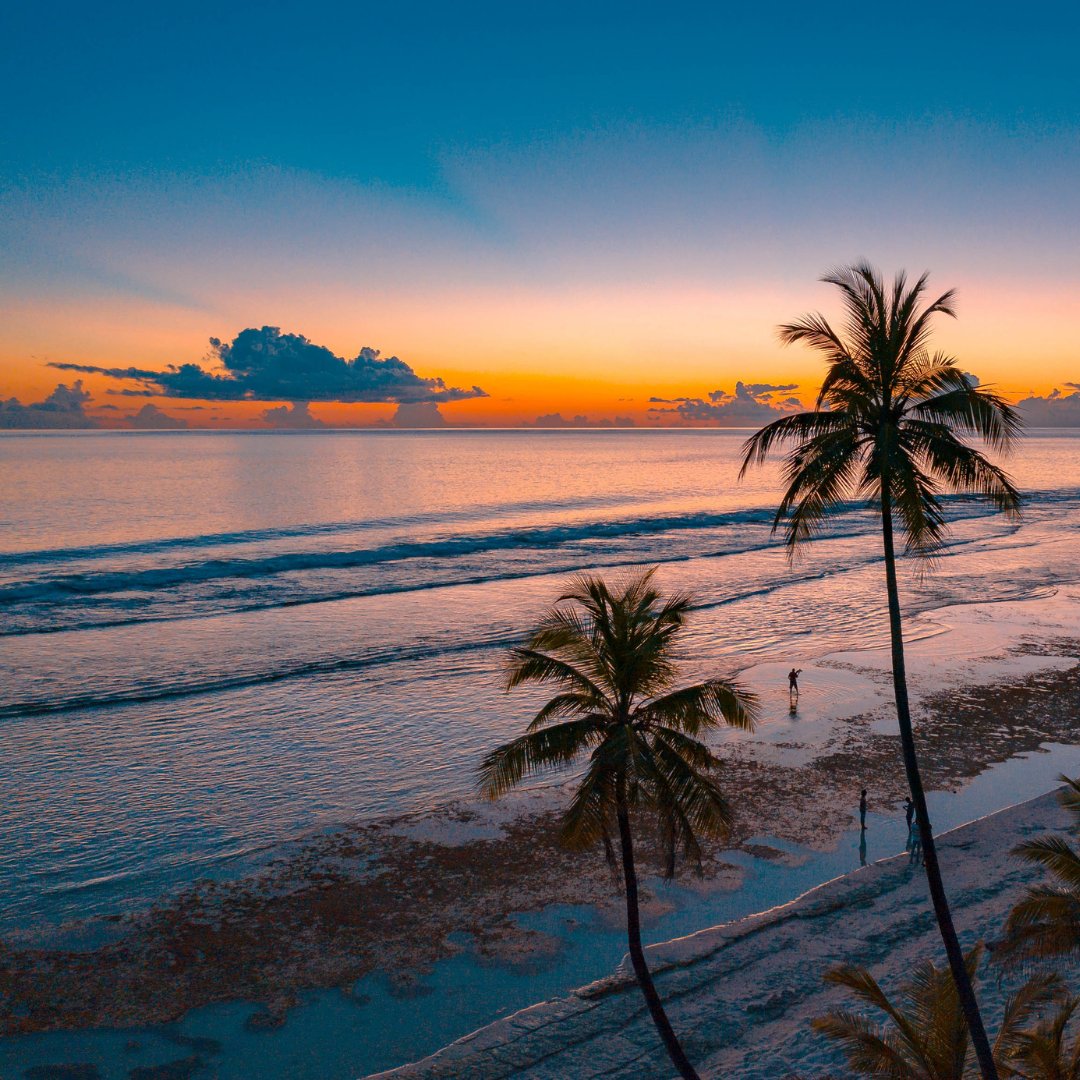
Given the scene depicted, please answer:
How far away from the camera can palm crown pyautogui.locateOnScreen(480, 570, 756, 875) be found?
1165cm

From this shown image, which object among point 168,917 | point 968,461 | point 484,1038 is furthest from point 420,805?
point 968,461

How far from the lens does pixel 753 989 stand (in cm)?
1546

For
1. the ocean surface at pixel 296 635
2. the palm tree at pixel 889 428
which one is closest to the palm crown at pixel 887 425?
the palm tree at pixel 889 428

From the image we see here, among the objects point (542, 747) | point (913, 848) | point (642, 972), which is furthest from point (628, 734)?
point (913, 848)

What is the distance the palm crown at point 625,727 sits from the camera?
11.6m

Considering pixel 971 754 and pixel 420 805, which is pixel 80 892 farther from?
pixel 971 754

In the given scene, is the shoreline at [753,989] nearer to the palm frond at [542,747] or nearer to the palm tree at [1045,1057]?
the palm tree at [1045,1057]

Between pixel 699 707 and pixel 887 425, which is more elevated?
pixel 887 425

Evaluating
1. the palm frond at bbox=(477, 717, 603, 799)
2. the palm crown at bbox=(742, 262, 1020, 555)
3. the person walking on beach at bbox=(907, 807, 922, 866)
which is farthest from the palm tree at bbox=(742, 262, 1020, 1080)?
the person walking on beach at bbox=(907, 807, 922, 866)

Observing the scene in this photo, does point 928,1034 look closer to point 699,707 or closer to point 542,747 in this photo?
point 699,707

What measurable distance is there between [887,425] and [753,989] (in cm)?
1073

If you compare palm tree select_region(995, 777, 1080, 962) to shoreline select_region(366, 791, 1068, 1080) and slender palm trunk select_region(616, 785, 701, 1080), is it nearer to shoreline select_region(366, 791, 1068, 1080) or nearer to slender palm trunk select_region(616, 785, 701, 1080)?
shoreline select_region(366, 791, 1068, 1080)

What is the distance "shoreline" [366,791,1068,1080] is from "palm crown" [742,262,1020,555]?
348 inches

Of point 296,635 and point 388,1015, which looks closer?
point 388,1015
